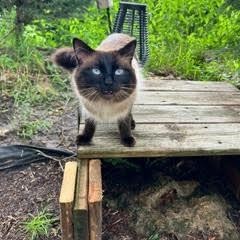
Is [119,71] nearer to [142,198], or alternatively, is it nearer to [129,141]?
[129,141]

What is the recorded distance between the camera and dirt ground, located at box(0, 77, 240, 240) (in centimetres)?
220

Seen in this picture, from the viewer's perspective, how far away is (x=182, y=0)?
4504 millimetres

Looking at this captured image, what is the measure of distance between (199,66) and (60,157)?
216 centimetres

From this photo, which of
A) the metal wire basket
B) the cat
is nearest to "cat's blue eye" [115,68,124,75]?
the cat

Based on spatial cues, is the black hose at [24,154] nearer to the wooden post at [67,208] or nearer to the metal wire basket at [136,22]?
the wooden post at [67,208]

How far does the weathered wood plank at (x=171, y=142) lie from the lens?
204cm

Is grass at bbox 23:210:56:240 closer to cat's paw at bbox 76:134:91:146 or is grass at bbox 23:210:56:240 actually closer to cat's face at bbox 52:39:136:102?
cat's paw at bbox 76:134:91:146

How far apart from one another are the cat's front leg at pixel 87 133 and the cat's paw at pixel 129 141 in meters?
0.17

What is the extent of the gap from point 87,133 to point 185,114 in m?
0.72

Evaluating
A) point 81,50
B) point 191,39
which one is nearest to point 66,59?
point 81,50

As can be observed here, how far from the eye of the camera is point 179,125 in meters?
2.38

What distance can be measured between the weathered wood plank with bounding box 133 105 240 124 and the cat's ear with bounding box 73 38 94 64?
627mm

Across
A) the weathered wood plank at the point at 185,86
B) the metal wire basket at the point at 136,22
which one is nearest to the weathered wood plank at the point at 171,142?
the weathered wood plank at the point at 185,86

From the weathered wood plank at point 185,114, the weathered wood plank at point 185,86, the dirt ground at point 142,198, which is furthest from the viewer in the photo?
the weathered wood plank at point 185,86
